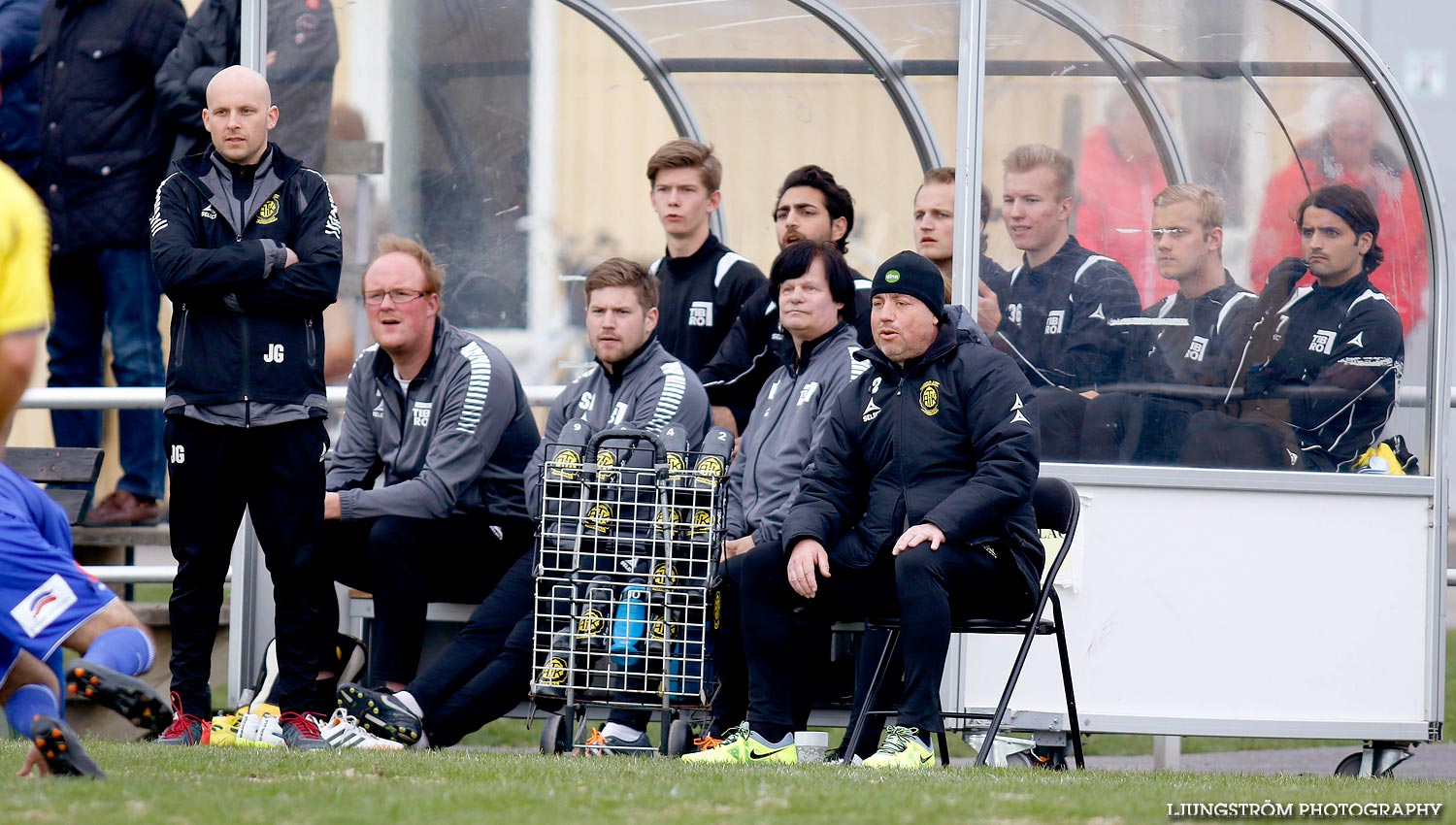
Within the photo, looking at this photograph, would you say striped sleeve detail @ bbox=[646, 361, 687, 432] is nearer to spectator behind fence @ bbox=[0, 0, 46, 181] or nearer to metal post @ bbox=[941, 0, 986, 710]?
metal post @ bbox=[941, 0, 986, 710]

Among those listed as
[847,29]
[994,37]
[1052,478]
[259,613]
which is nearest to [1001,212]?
[994,37]

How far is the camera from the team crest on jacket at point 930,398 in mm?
6797

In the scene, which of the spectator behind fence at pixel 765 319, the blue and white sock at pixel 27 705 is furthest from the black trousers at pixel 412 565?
the blue and white sock at pixel 27 705

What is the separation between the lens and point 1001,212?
7.82 metres

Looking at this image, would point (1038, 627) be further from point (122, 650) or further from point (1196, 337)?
point (122, 650)

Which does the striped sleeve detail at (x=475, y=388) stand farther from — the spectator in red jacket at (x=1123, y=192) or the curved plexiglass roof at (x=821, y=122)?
the spectator in red jacket at (x=1123, y=192)

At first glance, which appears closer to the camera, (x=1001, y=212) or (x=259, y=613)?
(x=1001, y=212)

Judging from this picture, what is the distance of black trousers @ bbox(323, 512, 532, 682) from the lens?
7527 millimetres

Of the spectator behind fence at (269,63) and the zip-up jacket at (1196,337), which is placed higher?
the spectator behind fence at (269,63)

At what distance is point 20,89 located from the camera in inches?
384

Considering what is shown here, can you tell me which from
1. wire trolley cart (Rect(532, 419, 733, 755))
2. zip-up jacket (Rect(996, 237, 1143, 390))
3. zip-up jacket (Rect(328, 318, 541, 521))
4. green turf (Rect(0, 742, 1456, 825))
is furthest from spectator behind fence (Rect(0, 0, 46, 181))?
zip-up jacket (Rect(996, 237, 1143, 390))

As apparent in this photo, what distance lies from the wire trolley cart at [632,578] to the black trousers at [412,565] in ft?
2.18

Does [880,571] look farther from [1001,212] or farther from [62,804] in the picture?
[62,804]

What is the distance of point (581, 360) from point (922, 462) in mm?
3344
